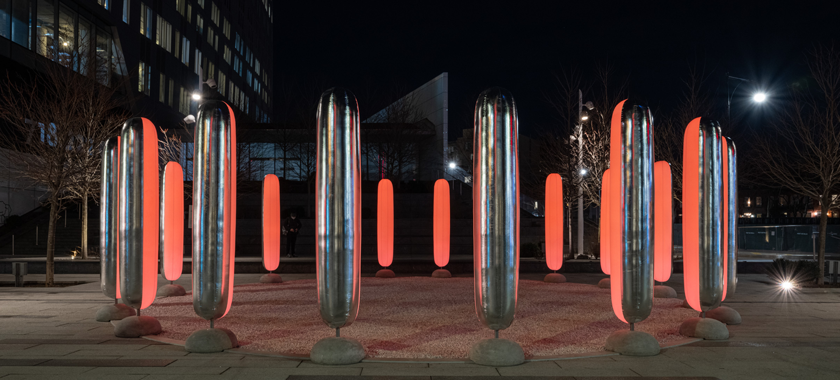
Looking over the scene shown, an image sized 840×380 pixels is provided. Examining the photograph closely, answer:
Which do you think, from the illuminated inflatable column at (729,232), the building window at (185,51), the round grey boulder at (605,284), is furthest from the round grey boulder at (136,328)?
the building window at (185,51)

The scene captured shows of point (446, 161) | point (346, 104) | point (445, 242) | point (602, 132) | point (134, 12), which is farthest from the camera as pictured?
point (134, 12)

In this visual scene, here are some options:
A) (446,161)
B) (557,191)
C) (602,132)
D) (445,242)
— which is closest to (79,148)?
(445,242)

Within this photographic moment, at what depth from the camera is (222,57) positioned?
60906 mm

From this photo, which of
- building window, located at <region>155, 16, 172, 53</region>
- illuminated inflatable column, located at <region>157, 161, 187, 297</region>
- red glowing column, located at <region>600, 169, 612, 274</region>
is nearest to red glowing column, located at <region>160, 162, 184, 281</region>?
illuminated inflatable column, located at <region>157, 161, 187, 297</region>

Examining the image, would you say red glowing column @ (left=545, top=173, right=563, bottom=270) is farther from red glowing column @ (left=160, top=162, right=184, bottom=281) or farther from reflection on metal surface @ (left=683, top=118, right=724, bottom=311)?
red glowing column @ (left=160, top=162, right=184, bottom=281)

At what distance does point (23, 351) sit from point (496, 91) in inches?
279

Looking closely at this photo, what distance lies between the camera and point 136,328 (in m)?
8.61

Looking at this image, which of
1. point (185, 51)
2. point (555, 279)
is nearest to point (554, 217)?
point (555, 279)

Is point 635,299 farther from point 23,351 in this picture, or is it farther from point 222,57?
point 222,57

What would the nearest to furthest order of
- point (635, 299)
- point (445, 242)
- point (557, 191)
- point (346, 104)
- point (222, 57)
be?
1. point (346, 104)
2. point (635, 299)
3. point (557, 191)
4. point (445, 242)
5. point (222, 57)

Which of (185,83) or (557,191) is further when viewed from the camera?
(185,83)

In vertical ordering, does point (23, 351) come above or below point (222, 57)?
below

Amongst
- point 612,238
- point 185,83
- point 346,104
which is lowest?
point 612,238

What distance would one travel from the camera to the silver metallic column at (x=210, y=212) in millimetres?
7355
